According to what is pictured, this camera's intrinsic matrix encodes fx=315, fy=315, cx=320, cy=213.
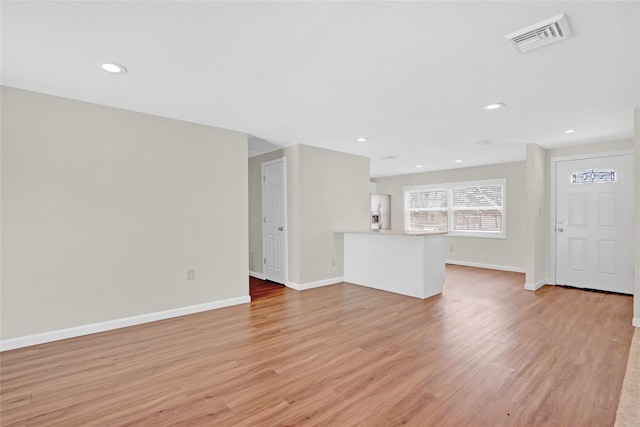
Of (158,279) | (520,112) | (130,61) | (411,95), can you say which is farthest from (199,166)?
(520,112)

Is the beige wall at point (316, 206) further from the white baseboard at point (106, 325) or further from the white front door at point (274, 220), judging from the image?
Answer: the white baseboard at point (106, 325)

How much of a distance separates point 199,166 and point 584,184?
568cm

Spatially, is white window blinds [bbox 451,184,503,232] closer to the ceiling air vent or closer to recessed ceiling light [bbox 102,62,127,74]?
the ceiling air vent

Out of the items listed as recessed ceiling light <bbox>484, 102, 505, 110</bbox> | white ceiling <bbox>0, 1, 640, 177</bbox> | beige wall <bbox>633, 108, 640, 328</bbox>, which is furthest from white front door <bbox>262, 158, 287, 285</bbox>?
beige wall <bbox>633, 108, 640, 328</bbox>

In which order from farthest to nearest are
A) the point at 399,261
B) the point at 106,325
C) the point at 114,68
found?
the point at 399,261 → the point at 106,325 → the point at 114,68

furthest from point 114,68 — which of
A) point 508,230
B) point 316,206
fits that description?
point 508,230

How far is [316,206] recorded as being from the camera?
518 centimetres

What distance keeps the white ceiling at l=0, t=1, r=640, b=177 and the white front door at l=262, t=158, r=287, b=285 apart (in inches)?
57.4

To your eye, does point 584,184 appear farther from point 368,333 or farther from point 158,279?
point 158,279

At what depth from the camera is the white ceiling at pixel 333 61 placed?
69.2 inches

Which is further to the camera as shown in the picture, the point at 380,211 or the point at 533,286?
the point at 380,211

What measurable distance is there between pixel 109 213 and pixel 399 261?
12.1ft

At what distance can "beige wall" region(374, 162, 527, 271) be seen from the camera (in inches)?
255

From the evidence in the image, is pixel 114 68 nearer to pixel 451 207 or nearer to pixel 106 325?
pixel 106 325
